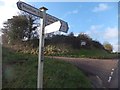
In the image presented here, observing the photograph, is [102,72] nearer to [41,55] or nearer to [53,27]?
[53,27]

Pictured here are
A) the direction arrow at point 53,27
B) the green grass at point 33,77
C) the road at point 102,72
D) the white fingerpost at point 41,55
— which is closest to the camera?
the white fingerpost at point 41,55

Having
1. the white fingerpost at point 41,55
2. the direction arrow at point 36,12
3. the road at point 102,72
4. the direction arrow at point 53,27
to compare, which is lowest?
the road at point 102,72

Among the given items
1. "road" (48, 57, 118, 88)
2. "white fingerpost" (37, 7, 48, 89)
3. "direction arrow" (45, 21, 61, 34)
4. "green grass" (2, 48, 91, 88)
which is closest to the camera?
"white fingerpost" (37, 7, 48, 89)

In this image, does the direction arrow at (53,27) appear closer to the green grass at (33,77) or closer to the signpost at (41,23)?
the signpost at (41,23)

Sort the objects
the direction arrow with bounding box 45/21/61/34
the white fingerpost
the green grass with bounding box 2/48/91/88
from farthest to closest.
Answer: the green grass with bounding box 2/48/91/88, the direction arrow with bounding box 45/21/61/34, the white fingerpost

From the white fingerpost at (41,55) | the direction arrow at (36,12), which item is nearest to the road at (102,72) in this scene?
the direction arrow at (36,12)

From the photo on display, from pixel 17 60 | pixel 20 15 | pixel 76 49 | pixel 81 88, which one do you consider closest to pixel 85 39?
pixel 76 49

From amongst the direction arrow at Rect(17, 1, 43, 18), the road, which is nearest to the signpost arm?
the direction arrow at Rect(17, 1, 43, 18)

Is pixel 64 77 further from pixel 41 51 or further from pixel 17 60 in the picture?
pixel 41 51

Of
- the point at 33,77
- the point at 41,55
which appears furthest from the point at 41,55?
the point at 33,77

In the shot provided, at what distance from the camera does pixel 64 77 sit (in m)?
10.5

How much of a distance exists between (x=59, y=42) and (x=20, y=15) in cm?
633

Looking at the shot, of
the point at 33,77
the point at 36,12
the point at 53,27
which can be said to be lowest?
the point at 33,77

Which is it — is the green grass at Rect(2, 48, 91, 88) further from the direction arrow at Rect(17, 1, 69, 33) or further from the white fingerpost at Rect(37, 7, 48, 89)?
the white fingerpost at Rect(37, 7, 48, 89)
